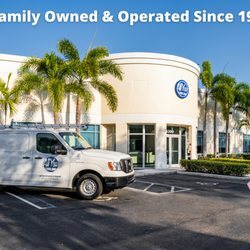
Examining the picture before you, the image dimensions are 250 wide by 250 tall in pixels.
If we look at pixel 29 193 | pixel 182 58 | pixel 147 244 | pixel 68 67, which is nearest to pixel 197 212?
pixel 147 244

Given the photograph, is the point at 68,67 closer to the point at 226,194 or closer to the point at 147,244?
the point at 226,194

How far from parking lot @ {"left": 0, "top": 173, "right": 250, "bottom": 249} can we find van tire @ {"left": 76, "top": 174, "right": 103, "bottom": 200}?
0.25m

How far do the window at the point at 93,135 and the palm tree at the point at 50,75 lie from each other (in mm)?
3452

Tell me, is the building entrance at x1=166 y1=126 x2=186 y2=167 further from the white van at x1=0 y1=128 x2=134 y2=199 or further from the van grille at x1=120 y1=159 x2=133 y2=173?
the white van at x1=0 y1=128 x2=134 y2=199

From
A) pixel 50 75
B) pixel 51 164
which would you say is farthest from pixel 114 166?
pixel 50 75

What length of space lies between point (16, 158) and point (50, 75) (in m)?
8.96

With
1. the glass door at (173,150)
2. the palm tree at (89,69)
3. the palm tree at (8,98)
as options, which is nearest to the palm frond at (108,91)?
the palm tree at (89,69)

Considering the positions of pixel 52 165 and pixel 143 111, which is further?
pixel 143 111

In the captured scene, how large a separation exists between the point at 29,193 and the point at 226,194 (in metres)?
6.84

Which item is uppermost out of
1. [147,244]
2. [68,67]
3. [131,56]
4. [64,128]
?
[131,56]

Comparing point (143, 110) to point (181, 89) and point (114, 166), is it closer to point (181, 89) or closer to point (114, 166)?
point (181, 89)

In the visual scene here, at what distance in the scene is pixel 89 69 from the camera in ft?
63.3

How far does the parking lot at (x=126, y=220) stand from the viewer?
619 centimetres

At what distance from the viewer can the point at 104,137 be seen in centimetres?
2350
